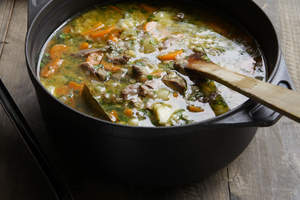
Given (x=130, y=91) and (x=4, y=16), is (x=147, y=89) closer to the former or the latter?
(x=130, y=91)

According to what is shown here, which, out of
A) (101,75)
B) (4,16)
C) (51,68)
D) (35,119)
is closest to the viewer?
(101,75)

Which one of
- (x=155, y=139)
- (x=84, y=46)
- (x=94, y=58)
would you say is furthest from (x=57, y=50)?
(x=155, y=139)

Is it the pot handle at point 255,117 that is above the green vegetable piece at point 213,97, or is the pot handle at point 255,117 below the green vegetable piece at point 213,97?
above

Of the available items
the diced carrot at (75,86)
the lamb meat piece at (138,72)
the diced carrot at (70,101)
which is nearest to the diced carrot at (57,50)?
the diced carrot at (75,86)

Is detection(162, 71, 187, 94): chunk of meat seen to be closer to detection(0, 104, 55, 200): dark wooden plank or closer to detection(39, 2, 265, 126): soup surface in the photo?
detection(39, 2, 265, 126): soup surface

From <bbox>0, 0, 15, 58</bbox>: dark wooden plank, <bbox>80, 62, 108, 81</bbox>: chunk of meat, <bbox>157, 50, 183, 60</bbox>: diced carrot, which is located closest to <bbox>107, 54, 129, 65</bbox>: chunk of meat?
<bbox>80, 62, 108, 81</bbox>: chunk of meat

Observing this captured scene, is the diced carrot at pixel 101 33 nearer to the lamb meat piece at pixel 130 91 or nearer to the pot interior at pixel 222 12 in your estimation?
the pot interior at pixel 222 12

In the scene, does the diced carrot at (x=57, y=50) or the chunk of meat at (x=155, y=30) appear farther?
the chunk of meat at (x=155, y=30)
